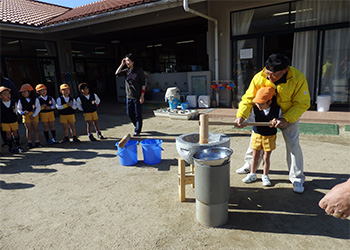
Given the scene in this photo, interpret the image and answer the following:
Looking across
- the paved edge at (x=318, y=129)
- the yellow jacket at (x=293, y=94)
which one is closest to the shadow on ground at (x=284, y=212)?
the yellow jacket at (x=293, y=94)

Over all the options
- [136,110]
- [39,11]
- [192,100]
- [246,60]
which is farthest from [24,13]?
[246,60]

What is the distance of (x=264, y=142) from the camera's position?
10.2ft

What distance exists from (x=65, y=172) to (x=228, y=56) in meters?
7.00

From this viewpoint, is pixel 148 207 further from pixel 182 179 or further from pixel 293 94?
pixel 293 94

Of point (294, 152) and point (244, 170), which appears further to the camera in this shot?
point (244, 170)

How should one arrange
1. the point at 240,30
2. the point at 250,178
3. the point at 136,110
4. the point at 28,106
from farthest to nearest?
the point at 240,30 < the point at 136,110 < the point at 28,106 < the point at 250,178

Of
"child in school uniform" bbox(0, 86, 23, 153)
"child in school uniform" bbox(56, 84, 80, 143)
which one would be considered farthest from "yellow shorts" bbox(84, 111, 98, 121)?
"child in school uniform" bbox(0, 86, 23, 153)

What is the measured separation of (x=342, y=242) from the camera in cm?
215

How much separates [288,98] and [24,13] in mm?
12830

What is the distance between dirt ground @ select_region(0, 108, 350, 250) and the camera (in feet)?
7.48

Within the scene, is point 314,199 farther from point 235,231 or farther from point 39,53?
point 39,53

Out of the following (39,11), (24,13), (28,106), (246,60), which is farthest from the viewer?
(39,11)

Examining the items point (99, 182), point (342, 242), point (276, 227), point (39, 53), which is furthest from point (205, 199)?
point (39, 53)

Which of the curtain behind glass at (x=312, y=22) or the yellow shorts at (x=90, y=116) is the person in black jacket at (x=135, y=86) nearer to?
the yellow shorts at (x=90, y=116)
